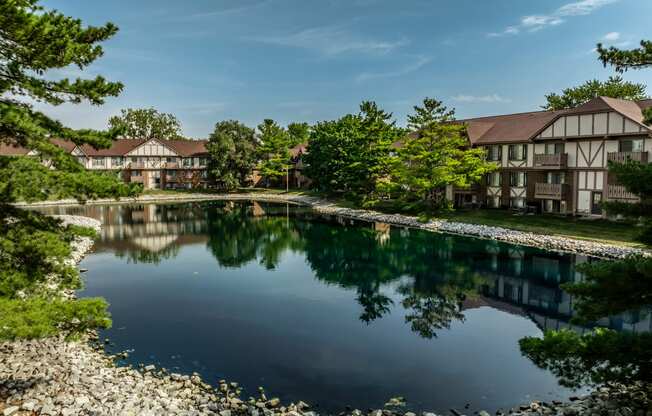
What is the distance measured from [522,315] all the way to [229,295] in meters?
12.7

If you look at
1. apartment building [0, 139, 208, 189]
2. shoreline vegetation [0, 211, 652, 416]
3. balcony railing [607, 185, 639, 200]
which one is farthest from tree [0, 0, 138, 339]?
apartment building [0, 139, 208, 189]

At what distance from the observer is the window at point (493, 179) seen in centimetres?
4412

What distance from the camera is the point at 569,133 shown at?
123ft

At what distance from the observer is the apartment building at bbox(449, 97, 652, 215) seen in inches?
1351

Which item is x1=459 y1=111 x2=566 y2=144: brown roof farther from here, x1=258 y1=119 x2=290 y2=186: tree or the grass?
x1=258 y1=119 x2=290 y2=186: tree

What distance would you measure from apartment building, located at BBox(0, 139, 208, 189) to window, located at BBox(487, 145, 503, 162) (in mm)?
49591

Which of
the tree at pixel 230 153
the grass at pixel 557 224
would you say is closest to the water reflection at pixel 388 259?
the grass at pixel 557 224

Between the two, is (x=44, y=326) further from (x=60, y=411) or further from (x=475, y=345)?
(x=475, y=345)

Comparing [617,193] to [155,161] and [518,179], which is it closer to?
[518,179]

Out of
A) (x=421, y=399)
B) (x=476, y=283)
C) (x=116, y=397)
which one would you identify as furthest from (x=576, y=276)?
(x=116, y=397)

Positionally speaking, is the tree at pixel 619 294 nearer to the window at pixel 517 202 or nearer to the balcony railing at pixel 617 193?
the balcony railing at pixel 617 193

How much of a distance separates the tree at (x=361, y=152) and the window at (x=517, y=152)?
11.0 m

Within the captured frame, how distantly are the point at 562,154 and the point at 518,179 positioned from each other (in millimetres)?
4911

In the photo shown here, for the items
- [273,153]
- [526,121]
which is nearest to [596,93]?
[526,121]
